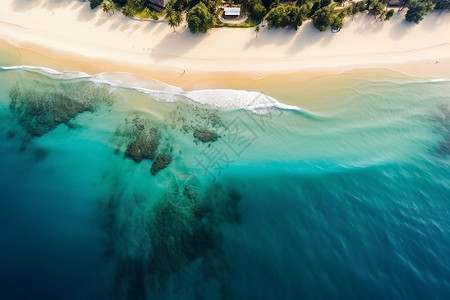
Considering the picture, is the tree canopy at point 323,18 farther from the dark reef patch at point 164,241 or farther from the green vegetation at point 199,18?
the dark reef patch at point 164,241

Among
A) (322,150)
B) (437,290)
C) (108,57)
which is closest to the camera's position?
(437,290)

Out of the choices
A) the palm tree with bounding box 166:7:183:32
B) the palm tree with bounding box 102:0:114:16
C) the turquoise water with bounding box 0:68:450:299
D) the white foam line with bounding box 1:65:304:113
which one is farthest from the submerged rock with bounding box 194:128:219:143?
the palm tree with bounding box 102:0:114:16

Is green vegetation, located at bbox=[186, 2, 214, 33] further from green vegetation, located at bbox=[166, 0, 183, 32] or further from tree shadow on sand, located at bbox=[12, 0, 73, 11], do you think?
tree shadow on sand, located at bbox=[12, 0, 73, 11]

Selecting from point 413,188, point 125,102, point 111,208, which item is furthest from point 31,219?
point 413,188

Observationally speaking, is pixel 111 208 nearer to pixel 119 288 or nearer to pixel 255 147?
pixel 119 288

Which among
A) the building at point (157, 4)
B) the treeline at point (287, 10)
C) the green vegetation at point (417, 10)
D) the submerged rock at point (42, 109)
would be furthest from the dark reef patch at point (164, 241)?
the green vegetation at point (417, 10)

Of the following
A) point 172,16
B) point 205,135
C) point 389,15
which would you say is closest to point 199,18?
point 172,16
